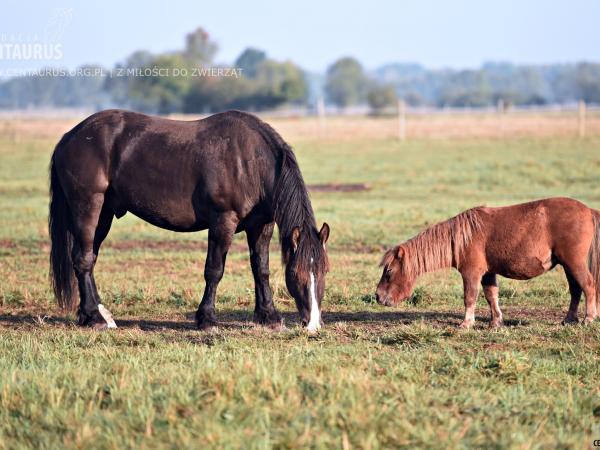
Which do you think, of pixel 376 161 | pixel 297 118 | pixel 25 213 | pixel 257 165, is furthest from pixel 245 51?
pixel 257 165

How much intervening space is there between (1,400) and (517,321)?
15.9 ft

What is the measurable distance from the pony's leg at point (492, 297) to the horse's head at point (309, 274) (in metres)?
1.65

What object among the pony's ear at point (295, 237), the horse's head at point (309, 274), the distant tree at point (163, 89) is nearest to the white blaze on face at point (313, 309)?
the horse's head at point (309, 274)

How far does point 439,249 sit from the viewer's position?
7.80 metres

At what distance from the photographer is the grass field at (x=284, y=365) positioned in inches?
179

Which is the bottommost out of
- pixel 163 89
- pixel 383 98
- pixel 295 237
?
pixel 295 237

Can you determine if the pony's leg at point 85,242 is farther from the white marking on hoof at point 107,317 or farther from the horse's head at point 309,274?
the horse's head at point 309,274

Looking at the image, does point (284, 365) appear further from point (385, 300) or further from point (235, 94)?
point (235, 94)

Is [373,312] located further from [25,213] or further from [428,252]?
[25,213]

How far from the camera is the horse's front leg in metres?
8.07

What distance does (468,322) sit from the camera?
763 centimetres

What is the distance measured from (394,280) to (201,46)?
89.8m

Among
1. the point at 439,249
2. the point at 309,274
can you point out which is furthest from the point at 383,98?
the point at 309,274

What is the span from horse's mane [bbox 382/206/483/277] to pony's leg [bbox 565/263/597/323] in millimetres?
936
